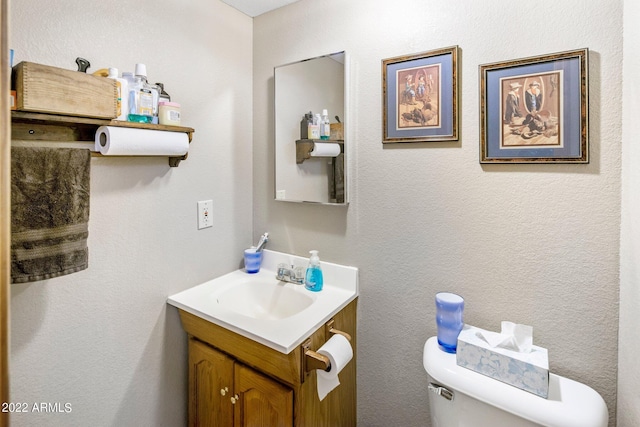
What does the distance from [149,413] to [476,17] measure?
1.97 metres

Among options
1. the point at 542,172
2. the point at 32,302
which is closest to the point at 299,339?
the point at 32,302

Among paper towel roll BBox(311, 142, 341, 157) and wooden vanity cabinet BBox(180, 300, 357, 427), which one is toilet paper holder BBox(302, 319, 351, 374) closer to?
wooden vanity cabinet BBox(180, 300, 357, 427)

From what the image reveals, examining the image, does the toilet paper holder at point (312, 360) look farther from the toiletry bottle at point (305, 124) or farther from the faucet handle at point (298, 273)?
the toiletry bottle at point (305, 124)

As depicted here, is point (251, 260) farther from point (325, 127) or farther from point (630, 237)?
point (630, 237)

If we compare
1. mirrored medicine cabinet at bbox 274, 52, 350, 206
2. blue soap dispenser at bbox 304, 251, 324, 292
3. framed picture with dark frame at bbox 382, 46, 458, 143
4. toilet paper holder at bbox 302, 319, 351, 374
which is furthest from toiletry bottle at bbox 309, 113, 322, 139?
toilet paper holder at bbox 302, 319, 351, 374

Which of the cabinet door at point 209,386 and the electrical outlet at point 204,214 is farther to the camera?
the electrical outlet at point 204,214

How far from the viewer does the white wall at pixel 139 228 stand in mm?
1042

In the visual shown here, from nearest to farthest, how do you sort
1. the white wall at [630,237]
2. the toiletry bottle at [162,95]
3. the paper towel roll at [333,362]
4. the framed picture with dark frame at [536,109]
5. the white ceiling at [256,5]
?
the white wall at [630,237], the framed picture with dark frame at [536,109], the paper towel roll at [333,362], the toiletry bottle at [162,95], the white ceiling at [256,5]

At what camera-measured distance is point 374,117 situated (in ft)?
4.60

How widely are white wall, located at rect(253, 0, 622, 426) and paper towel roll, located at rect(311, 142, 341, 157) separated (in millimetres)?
88

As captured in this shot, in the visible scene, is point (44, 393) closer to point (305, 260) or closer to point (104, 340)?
point (104, 340)

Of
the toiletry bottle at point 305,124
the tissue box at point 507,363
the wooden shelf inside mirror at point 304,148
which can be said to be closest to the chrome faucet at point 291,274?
the wooden shelf inside mirror at point 304,148

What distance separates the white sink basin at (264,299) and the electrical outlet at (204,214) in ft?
1.05

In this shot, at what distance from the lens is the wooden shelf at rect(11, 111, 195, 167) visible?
91 cm
